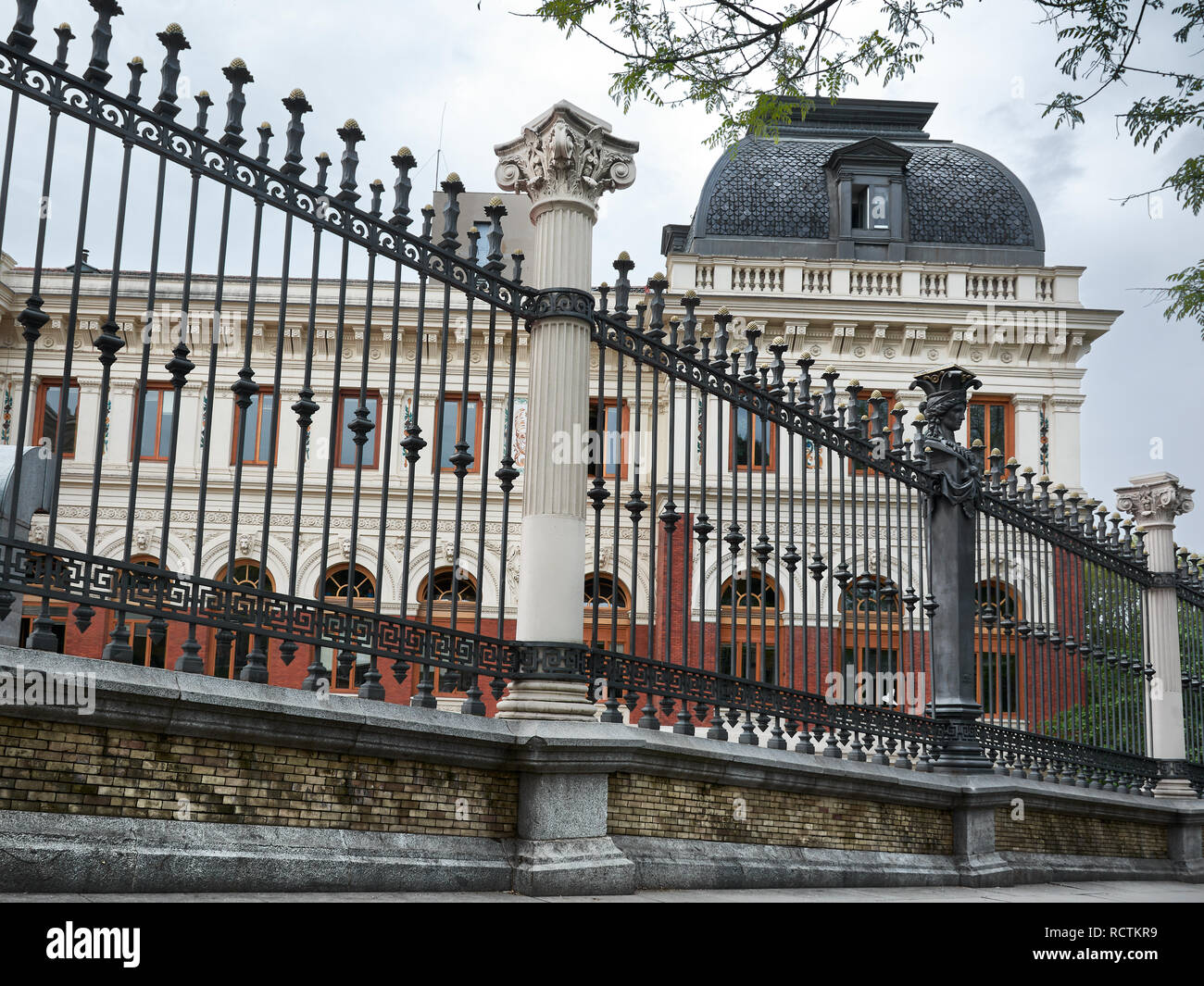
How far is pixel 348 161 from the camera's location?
5926mm

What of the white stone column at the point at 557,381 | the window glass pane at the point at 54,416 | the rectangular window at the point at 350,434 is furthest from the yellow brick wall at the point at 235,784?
the window glass pane at the point at 54,416

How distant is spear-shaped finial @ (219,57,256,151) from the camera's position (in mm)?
5473

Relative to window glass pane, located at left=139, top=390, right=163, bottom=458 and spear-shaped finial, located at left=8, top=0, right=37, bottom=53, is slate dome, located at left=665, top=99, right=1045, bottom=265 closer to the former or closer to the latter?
window glass pane, located at left=139, top=390, right=163, bottom=458

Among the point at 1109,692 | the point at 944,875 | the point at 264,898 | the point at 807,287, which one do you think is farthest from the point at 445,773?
the point at 807,287

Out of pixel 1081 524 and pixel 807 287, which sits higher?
pixel 807 287

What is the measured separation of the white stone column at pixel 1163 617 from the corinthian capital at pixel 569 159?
27.7 feet

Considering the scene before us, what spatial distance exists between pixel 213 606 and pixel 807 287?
66.3 ft

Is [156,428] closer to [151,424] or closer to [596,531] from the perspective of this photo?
[151,424]

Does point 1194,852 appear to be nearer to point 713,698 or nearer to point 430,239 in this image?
point 713,698

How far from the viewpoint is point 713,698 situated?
7.28 meters

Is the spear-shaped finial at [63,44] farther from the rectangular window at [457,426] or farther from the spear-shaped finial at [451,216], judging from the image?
the rectangular window at [457,426]

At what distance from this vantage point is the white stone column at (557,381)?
6.20m

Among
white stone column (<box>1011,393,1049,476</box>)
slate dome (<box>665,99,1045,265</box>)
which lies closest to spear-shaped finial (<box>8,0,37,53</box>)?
slate dome (<box>665,99,1045,265</box>)

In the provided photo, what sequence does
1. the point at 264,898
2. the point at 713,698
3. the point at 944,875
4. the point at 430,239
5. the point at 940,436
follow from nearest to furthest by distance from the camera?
the point at 264,898 → the point at 430,239 → the point at 713,698 → the point at 944,875 → the point at 940,436
